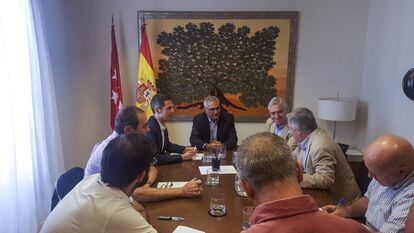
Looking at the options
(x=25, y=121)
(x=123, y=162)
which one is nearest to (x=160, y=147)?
(x=25, y=121)

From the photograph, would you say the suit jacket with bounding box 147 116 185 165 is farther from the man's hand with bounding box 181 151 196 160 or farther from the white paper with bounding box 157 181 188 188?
the white paper with bounding box 157 181 188 188

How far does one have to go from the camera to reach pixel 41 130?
3.01 meters

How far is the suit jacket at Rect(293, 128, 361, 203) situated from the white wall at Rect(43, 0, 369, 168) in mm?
1958

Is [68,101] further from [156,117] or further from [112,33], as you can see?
[156,117]

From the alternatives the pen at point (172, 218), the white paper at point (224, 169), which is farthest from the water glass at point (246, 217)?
the white paper at point (224, 169)

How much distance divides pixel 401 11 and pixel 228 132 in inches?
80.9

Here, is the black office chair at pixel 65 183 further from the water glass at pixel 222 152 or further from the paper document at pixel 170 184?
the water glass at pixel 222 152

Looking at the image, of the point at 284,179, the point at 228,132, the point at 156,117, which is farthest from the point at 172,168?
the point at 284,179

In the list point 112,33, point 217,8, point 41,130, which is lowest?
point 41,130

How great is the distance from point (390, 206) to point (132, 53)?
3.29 metres

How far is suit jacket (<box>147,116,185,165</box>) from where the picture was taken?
273cm

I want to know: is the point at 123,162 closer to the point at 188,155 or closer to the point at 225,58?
the point at 188,155

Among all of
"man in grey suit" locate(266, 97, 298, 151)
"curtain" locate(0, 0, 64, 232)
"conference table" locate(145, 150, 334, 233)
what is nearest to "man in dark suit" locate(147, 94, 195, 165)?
"conference table" locate(145, 150, 334, 233)

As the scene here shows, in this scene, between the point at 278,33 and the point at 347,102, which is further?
the point at 278,33
